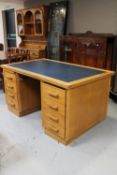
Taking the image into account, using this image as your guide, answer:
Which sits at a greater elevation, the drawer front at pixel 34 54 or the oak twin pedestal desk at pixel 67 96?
the drawer front at pixel 34 54

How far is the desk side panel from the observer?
6.66 ft

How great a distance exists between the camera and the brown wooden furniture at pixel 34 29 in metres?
4.57

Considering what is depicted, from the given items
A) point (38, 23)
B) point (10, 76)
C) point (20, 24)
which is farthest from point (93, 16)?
point (20, 24)

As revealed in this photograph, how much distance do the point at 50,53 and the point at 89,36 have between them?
1.44 meters

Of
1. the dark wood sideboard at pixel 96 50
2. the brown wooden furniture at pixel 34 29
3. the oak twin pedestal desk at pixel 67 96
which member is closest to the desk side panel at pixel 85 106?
the oak twin pedestal desk at pixel 67 96

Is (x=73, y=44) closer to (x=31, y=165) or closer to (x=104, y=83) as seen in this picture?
(x=104, y=83)

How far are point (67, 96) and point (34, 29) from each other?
3.49 m

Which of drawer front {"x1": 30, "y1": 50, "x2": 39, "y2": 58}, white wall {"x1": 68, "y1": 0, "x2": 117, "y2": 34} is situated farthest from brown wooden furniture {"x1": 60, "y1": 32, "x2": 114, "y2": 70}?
drawer front {"x1": 30, "y1": 50, "x2": 39, "y2": 58}

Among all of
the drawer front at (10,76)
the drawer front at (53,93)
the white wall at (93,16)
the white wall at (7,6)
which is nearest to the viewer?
the drawer front at (53,93)

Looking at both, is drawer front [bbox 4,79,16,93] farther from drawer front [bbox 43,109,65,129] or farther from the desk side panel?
the desk side panel

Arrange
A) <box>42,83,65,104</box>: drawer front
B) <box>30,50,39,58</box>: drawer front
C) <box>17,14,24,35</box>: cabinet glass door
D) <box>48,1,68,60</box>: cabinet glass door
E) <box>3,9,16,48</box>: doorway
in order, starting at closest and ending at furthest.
→ <box>42,83,65,104</box>: drawer front < <box>48,1,68,60</box>: cabinet glass door < <box>30,50,39,58</box>: drawer front < <box>17,14,24,35</box>: cabinet glass door < <box>3,9,16,48</box>: doorway

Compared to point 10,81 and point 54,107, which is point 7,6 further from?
point 54,107

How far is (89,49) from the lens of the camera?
3.50 metres

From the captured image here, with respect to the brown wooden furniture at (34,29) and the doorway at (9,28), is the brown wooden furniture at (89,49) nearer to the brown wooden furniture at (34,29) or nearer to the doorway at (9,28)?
the brown wooden furniture at (34,29)
